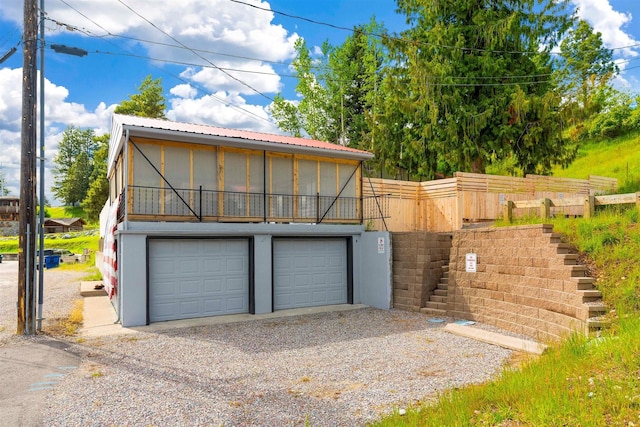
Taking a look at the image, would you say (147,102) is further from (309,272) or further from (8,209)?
(8,209)

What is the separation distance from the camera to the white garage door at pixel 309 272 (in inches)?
530

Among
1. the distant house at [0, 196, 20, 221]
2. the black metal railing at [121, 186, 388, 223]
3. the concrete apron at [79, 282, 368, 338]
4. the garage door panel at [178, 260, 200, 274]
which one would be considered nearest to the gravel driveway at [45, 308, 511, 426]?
the concrete apron at [79, 282, 368, 338]

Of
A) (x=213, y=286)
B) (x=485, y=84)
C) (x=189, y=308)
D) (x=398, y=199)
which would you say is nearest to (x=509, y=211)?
(x=398, y=199)

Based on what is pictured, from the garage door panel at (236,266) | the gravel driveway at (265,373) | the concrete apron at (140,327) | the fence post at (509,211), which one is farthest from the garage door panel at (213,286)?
the fence post at (509,211)

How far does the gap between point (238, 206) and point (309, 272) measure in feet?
10.4

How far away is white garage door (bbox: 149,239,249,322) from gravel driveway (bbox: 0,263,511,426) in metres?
1.35

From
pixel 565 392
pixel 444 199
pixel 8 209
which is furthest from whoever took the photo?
pixel 8 209

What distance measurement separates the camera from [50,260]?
32219 millimetres

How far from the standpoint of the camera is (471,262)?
38.7ft

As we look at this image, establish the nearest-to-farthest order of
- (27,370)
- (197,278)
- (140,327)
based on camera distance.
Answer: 1. (27,370)
2. (140,327)
3. (197,278)

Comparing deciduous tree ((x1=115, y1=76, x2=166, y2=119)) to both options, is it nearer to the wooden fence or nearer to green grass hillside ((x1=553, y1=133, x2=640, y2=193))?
the wooden fence

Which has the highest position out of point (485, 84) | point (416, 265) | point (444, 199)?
point (485, 84)

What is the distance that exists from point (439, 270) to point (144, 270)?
8.36 metres

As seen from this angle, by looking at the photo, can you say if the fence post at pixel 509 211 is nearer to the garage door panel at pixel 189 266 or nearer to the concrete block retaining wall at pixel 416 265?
the concrete block retaining wall at pixel 416 265
